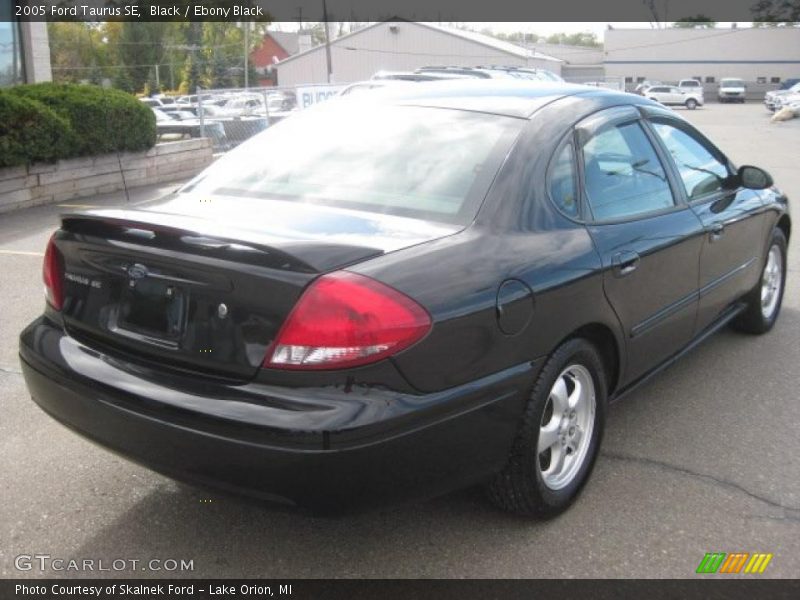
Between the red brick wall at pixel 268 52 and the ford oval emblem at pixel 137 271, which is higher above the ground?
the red brick wall at pixel 268 52

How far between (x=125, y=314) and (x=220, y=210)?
52 cm

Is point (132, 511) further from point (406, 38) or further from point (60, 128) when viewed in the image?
point (406, 38)

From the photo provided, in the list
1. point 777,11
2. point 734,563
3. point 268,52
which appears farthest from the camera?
point 268,52

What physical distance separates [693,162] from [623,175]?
895 millimetres

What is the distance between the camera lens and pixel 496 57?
64.4 m

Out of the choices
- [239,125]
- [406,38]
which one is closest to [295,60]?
[406,38]

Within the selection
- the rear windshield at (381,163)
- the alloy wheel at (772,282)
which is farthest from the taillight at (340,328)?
the alloy wheel at (772,282)

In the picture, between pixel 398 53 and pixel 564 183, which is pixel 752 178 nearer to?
pixel 564 183

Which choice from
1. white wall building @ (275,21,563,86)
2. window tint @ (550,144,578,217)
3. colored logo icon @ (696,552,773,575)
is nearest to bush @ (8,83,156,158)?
window tint @ (550,144,578,217)

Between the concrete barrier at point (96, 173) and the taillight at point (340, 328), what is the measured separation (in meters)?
6.68

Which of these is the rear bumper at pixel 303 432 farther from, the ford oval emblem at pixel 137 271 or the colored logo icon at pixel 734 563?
the colored logo icon at pixel 734 563

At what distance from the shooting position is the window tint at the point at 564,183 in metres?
3.31

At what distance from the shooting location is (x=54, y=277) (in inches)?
126

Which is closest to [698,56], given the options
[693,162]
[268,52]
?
[268,52]
